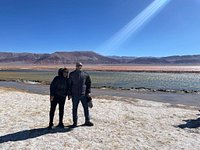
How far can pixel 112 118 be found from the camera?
1299 centimetres

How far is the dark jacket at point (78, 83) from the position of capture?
10367 millimetres

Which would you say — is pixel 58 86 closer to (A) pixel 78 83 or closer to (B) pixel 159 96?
(A) pixel 78 83

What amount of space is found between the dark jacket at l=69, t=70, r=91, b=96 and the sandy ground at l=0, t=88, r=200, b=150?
4.36ft

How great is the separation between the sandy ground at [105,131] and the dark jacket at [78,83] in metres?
1.33

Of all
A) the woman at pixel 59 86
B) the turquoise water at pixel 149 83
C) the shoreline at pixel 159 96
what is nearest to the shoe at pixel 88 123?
the woman at pixel 59 86

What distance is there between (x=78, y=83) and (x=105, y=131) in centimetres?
197

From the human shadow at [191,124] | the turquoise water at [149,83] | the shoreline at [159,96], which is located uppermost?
the human shadow at [191,124]

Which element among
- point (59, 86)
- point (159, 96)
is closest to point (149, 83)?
point (159, 96)

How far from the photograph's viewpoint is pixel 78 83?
34.2ft

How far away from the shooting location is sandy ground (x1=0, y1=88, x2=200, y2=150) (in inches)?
357

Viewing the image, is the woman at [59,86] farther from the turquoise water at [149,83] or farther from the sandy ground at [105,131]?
the turquoise water at [149,83]

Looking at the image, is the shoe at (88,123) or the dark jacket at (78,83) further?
the shoe at (88,123)

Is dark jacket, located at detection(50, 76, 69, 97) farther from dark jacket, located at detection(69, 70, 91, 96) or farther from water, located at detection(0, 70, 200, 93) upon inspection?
water, located at detection(0, 70, 200, 93)

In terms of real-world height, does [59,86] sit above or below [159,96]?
above
